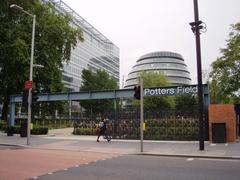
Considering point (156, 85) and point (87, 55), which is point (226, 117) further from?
point (87, 55)

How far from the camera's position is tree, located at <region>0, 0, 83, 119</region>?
4212 cm

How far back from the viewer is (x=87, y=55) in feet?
431

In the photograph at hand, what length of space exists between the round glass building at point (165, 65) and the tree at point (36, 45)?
3353 inches

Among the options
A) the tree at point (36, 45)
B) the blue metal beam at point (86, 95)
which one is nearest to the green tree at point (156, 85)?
the tree at point (36, 45)

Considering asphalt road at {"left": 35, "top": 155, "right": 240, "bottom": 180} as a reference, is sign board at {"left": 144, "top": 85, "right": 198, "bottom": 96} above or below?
above

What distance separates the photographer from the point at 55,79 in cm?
5056

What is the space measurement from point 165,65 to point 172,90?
111m

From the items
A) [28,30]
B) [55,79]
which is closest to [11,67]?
[28,30]

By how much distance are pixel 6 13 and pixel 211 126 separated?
102 ft

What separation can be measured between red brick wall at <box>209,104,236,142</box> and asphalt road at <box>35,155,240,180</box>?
857cm

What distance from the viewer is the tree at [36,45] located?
42125 millimetres

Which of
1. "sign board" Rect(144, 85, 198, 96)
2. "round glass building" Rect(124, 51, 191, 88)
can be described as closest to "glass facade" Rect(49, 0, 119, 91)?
"round glass building" Rect(124, 51, 191, 88)

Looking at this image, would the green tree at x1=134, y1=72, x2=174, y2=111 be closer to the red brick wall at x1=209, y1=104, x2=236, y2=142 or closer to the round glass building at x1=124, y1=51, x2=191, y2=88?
the red brick wall at x1=209, y1=104, x2=236, y2=142

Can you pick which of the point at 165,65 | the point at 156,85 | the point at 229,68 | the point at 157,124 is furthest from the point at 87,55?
the point at 157,124
